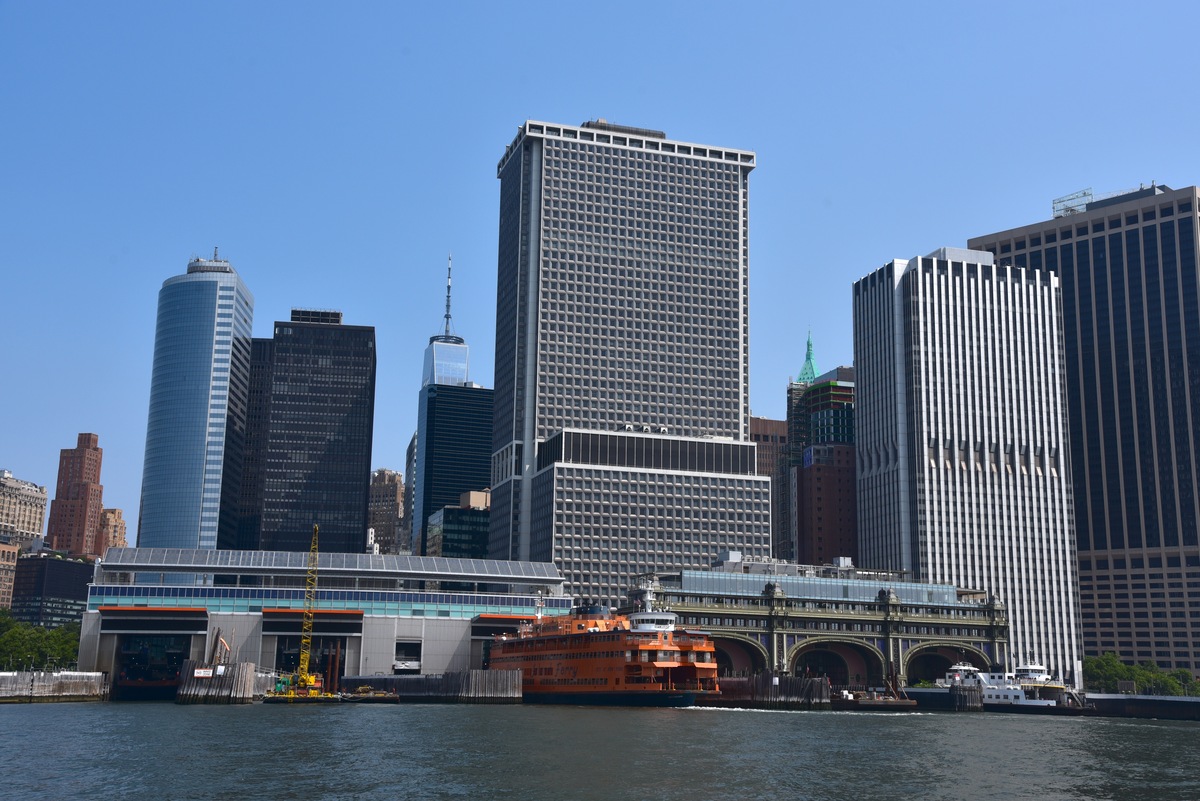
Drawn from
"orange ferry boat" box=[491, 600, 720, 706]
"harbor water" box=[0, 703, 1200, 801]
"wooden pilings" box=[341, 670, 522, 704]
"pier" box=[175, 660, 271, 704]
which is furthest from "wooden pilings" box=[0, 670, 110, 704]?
"orange ferry boat" box=[491, 600, 720, 706]

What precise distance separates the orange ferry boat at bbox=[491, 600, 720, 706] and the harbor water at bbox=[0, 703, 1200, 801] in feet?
34.9

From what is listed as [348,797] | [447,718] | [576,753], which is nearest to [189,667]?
[447,718]

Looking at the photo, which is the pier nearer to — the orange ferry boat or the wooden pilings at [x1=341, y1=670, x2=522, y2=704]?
the wooden pilings at [x1=341, y1=670, x2=522, y2=704]

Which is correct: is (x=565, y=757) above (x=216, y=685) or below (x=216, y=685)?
below

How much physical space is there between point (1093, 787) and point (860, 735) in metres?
42.6

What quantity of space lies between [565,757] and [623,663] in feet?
226

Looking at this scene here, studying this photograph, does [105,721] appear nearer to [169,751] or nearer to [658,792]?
[169,751]

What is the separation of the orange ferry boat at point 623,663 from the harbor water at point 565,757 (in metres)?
10.7

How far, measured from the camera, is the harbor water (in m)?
85.2

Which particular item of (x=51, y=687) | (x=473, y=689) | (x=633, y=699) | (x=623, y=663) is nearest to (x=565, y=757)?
(x=633, y=699)

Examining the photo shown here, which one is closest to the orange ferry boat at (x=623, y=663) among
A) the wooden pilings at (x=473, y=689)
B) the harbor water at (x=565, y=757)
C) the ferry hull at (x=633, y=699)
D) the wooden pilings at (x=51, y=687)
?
the ferry hull at (x=633, y=699)

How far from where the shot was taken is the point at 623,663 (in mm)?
169875

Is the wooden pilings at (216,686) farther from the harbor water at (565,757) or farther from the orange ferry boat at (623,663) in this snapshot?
the orange ferry boat at (623,663)

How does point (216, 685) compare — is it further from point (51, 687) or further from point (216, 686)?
point (51, 687)
